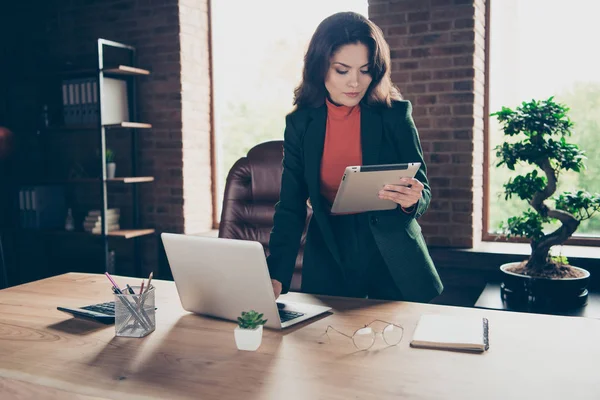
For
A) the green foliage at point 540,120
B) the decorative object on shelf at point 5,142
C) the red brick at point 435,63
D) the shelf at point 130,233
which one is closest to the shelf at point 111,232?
the shelf at point 130,233

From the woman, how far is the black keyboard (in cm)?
46

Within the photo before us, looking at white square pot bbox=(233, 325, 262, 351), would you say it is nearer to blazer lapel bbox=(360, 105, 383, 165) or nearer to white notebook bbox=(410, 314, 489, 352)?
white notebook bbox=(410, 314, 489, 352)

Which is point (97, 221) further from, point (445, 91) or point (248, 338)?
point (248, 338)

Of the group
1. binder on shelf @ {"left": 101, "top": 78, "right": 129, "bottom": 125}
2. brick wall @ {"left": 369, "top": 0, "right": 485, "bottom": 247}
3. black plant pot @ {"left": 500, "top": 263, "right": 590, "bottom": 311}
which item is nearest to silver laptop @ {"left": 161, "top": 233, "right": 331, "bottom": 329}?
black plant pot @ {"left": 500, "top": 263, "right": 590, "bottom": 311}

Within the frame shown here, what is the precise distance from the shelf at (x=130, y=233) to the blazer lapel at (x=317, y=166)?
228 centimetres

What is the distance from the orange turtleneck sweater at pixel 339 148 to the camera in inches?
71.4

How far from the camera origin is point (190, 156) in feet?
13.0

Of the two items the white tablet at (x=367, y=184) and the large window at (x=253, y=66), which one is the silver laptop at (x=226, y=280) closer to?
the white tablet at (x=367, y=184)

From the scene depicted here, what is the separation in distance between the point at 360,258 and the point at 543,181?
1.25 metres

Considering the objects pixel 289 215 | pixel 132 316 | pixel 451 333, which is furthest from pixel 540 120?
pixel 132 316

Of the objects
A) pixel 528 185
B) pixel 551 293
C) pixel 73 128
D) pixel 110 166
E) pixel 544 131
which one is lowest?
pixel 551 293

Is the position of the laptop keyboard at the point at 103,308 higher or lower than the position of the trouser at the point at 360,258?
lower

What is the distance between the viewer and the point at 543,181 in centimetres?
260

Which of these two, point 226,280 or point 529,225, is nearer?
point 226,280
